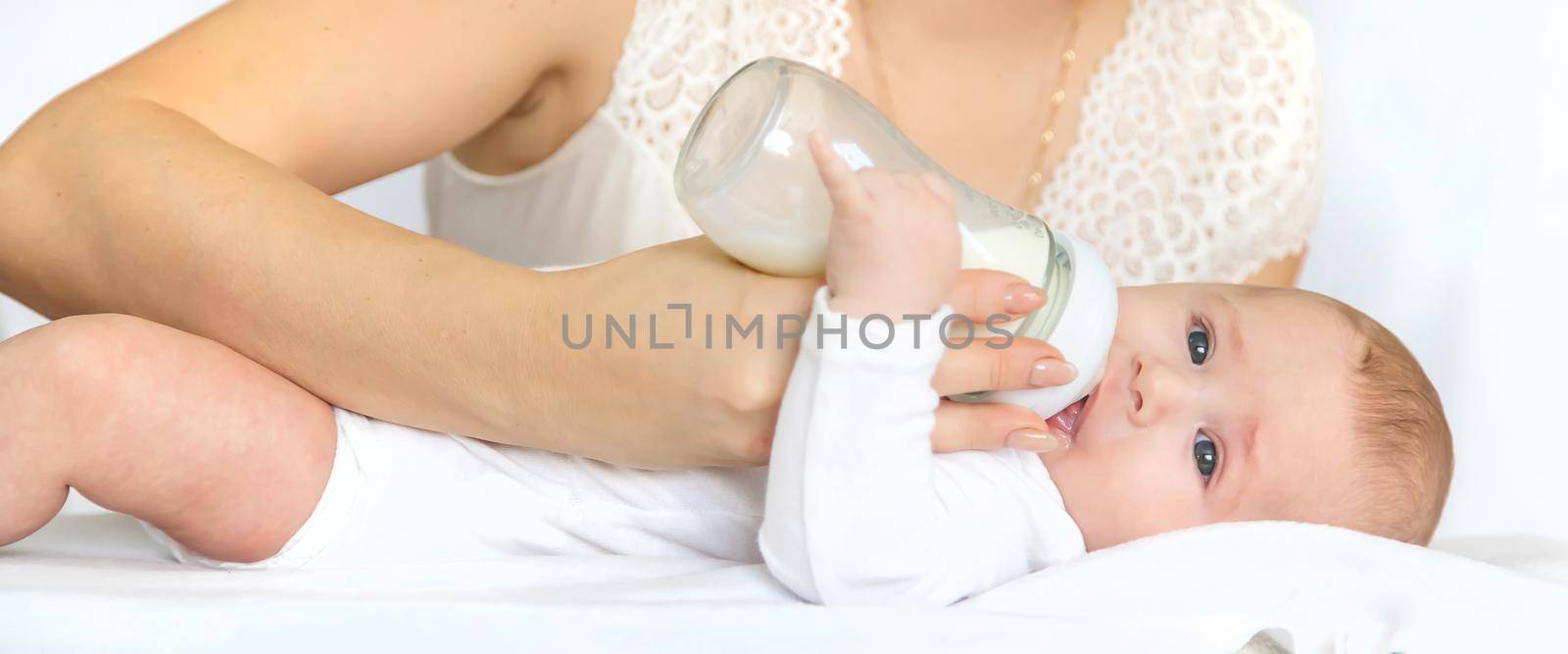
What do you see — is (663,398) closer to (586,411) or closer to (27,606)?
(586,411)

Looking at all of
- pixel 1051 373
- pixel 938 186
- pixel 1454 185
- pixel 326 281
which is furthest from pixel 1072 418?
pixel 1454 185

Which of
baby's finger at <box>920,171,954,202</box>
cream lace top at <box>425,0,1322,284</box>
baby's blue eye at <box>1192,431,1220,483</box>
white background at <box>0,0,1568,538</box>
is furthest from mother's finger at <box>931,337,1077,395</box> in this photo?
white background at <box>0,0,1568,538</box>

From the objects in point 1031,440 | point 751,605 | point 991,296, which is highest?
point 991,296

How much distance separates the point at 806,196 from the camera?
0.92 meters

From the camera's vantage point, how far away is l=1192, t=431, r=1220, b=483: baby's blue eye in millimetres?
1121

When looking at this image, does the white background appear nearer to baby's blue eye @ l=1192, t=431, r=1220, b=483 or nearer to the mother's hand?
baby's blue eye @ l=1192, t=431, r=1220, b=483

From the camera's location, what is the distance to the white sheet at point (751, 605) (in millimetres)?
873

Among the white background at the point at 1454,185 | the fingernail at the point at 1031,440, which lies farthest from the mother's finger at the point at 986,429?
the white background at the point at 1454,185

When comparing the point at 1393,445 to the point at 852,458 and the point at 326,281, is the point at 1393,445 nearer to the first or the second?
the point at 852,458

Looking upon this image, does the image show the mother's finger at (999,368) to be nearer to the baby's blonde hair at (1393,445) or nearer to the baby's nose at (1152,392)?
the baby's nose at (1152,392)

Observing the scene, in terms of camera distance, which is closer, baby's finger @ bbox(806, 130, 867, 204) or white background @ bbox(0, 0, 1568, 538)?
baby's finger @ bbox(806, 130, 867, 204)

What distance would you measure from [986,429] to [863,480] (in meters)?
0.11

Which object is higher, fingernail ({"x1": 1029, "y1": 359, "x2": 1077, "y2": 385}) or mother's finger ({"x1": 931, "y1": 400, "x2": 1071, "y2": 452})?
fingernail ({"x1": 1029, "y1": 359, "x2": 1077, "y2": 385})

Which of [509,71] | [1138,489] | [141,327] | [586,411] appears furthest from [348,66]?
[1138,489]
